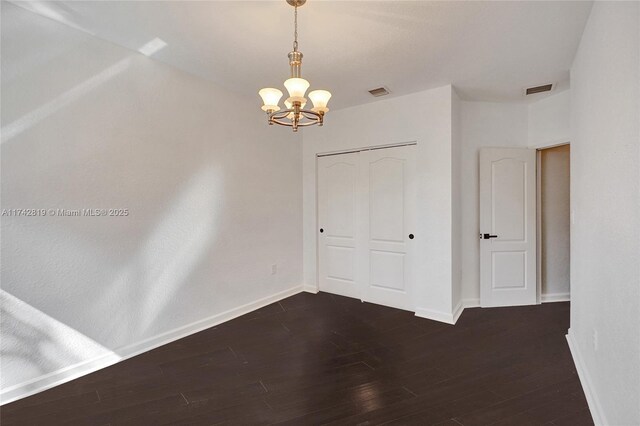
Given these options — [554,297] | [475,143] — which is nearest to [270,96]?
[475,143]

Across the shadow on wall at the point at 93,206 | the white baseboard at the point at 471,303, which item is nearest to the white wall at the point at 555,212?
the white baseboard at the point at 471,303

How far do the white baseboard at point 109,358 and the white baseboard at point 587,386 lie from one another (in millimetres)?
3238

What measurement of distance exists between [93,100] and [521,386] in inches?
158

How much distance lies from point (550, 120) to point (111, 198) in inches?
194

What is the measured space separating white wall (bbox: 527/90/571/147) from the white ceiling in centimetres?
49

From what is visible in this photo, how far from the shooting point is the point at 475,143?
4.14 meters

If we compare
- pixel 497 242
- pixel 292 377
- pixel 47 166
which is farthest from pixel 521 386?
pixel 47 166

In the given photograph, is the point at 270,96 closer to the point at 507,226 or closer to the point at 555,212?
the point at 507,226

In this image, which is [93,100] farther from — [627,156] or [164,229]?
[627,156]

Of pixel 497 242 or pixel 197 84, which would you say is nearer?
pixel 197 84

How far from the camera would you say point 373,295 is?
4.35m

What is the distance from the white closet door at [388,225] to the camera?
4020mm

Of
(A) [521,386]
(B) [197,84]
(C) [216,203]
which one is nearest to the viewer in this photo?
(A) [521,386]

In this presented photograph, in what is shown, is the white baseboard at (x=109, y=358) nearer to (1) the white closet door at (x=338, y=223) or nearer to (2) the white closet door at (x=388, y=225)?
(1) the white closet door at (x=338, y=223)
